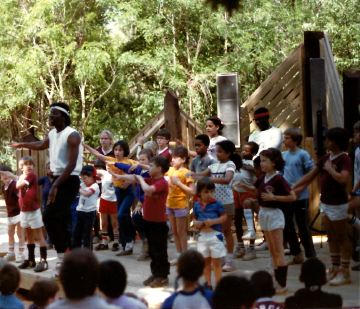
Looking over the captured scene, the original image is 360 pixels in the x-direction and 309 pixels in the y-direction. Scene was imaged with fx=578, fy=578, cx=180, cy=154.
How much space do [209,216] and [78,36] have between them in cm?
1965

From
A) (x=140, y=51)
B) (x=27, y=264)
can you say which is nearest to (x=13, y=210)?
(x=27, y=264)

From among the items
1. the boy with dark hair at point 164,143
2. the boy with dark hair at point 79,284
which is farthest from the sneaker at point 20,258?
the boy with dark hair at point 79,284

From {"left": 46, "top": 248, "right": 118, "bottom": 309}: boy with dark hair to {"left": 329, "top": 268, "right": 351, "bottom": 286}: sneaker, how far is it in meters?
3.02

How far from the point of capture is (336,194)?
538 cm

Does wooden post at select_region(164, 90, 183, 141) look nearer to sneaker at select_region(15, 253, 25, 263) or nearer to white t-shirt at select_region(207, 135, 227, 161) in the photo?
white t-shirt at select_region(207, 135, 227, 161)

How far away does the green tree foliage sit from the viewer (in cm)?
2053

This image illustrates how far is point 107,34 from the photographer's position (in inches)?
975

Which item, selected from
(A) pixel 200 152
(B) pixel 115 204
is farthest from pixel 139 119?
(A) pixel 200 152

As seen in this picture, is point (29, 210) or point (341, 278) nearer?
point (341, 278)

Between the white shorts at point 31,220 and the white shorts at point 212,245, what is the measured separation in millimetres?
2505

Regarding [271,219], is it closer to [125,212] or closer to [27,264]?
[125,212]

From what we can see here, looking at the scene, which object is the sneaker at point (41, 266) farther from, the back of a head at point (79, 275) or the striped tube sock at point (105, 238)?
the back of a head at point (79, 275)

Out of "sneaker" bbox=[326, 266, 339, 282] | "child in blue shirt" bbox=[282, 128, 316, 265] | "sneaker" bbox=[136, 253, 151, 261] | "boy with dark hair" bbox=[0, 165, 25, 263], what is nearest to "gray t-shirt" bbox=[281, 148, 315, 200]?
"child in blue shirt" bbox=[282, 128, 316, 265]

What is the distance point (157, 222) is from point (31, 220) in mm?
1926
